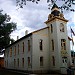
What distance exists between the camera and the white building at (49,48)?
33.2m

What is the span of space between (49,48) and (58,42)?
105 inches

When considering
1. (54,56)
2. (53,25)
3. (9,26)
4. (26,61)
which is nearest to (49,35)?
(53,25)

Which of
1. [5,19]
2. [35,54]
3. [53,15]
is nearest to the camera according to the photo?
[35,54]

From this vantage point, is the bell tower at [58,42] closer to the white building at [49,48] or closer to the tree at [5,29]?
the white building at [49,48]

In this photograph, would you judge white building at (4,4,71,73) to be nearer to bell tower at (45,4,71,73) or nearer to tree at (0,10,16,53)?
bell tower at (45,4,71,73)

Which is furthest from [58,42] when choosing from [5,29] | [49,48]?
[5,29]

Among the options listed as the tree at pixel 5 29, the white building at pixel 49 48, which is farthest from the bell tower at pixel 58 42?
the tree at pixel 5 29

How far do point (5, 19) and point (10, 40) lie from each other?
20.9 ft

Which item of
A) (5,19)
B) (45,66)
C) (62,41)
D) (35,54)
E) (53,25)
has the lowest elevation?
(45,66)

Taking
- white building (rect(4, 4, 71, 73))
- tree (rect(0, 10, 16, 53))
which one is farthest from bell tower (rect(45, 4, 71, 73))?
tree (rect(0, 10, 16, 53))

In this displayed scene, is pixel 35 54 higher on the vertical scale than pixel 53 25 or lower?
lower

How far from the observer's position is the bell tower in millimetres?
33250

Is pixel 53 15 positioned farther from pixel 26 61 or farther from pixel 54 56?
pixel 26 61

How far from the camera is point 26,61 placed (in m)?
36.1
